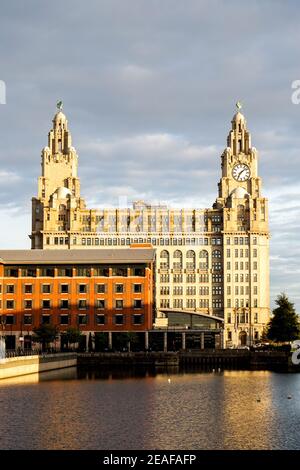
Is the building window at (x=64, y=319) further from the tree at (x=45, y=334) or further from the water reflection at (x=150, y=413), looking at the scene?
the water reflection at (x=150, y=413)

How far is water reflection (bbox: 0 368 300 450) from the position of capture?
6756cm

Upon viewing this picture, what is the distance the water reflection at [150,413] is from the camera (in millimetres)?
67562

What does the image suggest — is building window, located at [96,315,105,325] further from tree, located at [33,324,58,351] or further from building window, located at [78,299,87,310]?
tree, located at [33,324,58,351]

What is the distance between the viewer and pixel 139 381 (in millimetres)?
127500

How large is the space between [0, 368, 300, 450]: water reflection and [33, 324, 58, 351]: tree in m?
51.4

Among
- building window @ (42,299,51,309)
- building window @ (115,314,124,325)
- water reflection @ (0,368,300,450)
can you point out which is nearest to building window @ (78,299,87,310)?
building window @ (42,299,51,309)

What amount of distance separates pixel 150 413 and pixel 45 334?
100835mm

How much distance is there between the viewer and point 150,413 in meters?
84.5

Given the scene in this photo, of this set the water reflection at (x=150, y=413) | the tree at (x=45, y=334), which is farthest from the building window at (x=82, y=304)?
the water reflection at (x=150, y=413)

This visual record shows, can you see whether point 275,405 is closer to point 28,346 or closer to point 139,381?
point 139,381

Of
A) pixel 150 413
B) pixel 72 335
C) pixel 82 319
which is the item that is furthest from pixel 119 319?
pixel 150 413

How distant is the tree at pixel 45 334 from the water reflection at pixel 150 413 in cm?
5145

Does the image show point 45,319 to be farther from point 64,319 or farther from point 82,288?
point 82,288

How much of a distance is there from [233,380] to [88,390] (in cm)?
3019
